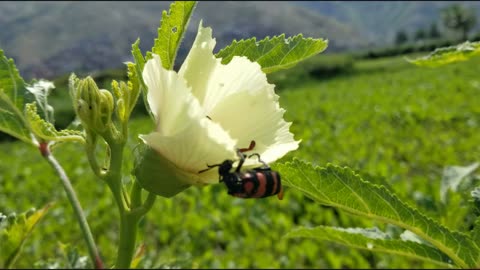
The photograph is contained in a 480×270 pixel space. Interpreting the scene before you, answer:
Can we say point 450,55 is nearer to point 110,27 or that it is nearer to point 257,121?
point 257,121

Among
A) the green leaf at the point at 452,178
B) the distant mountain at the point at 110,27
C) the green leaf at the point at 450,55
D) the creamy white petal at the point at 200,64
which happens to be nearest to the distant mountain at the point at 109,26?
the distant mountain at the point at 110,27

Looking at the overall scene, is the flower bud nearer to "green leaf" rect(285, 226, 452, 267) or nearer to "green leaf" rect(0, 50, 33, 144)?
"green leaf" rect(0, 50, 33, 144)

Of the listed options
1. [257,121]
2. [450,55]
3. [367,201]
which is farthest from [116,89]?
[450,55]

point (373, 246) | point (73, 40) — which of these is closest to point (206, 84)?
point (373, 246)

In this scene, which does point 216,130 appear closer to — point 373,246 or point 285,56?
point 285,56

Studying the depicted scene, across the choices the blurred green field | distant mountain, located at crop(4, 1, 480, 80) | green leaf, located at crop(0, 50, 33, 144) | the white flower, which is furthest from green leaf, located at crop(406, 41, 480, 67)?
distant mountain, located at crop(4, 1, 480, 80)
